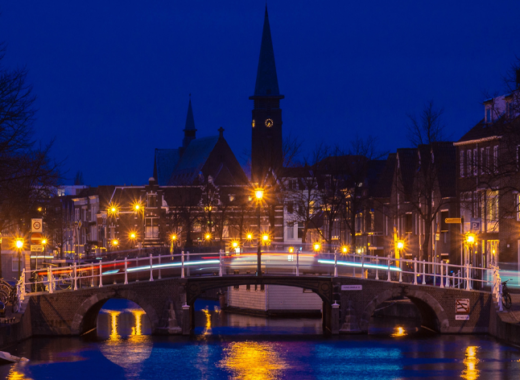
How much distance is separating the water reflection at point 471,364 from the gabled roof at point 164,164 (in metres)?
121

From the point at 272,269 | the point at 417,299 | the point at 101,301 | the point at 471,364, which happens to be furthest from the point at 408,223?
the point at 471,364

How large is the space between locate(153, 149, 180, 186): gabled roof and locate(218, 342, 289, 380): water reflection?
4574 inches

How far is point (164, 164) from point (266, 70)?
36852 millimetres

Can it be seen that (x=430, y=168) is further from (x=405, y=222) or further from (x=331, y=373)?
(x=331, y=373)

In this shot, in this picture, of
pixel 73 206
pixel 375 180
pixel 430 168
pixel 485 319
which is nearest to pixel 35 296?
pixel 485 319

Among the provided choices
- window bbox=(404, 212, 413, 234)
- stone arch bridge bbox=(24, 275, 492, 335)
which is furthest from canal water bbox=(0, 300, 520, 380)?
window bbox=(404, 212, 413, 234)

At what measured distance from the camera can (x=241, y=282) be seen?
4578 centimetres

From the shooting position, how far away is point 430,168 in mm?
62281

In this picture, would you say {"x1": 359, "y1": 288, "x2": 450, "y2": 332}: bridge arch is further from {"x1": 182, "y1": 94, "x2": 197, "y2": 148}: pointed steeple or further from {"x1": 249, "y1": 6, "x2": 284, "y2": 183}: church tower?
{"x1": 182, "y1": 94, "x2": 197, "y2": 148}: pointed steeple

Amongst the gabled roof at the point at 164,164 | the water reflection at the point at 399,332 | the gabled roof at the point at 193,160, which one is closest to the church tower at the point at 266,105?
the gabled roof at the point at 193,160

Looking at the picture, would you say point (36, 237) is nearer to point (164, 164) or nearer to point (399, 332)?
point (399, 332)

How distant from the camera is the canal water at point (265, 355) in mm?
34094

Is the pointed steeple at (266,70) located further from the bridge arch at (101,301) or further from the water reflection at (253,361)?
the water reflection at (253,361)

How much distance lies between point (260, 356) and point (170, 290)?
792 centimetres
